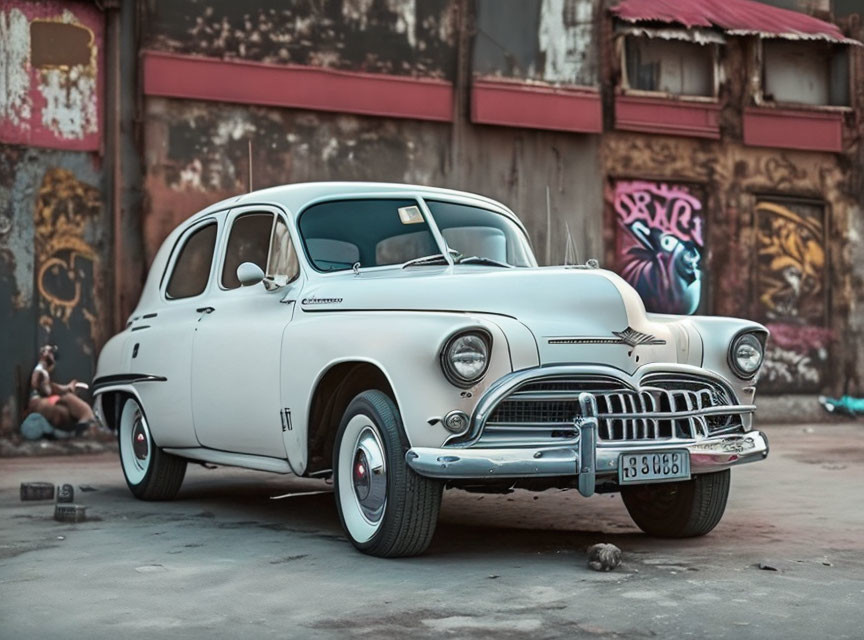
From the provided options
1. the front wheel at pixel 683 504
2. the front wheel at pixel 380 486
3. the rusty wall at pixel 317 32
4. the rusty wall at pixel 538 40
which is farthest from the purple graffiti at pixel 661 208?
the front wheel at pixel 380 486

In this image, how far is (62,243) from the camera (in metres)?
14.4

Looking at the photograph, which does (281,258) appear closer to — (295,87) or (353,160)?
(295,87)

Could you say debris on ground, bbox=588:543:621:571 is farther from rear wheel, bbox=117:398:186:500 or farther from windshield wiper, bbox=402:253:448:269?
rear wheel, bbox=117:398:186:500

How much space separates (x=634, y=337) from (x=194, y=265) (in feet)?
10.7

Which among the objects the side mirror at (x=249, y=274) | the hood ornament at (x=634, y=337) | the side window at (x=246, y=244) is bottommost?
the hood ornament at (x=634, y=337)

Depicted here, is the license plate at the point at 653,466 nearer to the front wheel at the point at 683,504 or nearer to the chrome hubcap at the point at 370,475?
the front wheel at the point at 683,504

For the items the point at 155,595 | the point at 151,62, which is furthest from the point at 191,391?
the point at 151,62

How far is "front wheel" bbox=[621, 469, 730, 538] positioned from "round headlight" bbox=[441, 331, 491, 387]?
4.72 ft

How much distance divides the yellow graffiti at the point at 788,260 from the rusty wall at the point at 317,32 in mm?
5116

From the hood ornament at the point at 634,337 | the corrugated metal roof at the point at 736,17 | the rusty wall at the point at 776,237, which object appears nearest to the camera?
the hood ornament at the point at 634,337

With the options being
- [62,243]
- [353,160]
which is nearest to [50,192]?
[62,243]

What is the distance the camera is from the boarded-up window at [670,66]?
1777 cm

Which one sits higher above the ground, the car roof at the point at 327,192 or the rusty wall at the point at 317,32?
the rusty wall at the point at 317,32

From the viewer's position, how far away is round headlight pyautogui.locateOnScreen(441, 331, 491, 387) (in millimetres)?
5773
